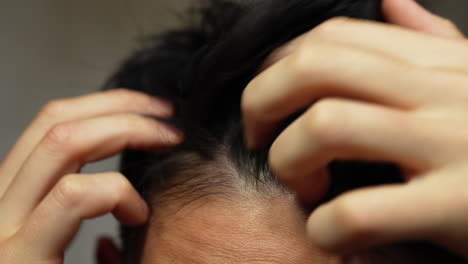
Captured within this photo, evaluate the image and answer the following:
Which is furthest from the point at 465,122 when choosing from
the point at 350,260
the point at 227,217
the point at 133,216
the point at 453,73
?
the point at 133,216

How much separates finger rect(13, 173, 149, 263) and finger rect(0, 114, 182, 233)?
3 cm

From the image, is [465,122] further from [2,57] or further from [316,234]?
[2,57]

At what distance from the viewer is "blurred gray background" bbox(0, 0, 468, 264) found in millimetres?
1272

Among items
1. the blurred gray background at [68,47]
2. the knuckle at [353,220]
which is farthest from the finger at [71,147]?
the blurred gray background at [68,47]

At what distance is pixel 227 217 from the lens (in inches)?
19.1

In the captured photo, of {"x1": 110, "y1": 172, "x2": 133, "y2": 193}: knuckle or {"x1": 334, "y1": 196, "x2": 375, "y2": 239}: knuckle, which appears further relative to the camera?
{"x1": 110, "y1": 172, "x2": 133, "y2": 193}: knuckle

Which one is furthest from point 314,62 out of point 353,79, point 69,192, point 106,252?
point 106,252

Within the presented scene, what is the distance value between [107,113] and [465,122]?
1.53 feet

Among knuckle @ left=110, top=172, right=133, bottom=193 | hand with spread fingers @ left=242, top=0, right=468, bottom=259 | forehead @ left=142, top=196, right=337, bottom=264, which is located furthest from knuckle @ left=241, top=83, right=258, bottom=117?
knuckle @ left=110, top=172, right=133, bottom=193

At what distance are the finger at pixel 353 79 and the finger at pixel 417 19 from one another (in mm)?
167

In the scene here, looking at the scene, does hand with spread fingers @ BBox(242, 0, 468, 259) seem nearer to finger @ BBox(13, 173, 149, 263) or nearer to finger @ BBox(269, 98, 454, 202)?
finger @ BBox(269, 98, 454, 202)

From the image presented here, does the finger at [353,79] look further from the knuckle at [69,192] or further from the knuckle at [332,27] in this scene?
the knuckle at [69,192]

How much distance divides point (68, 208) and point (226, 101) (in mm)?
231

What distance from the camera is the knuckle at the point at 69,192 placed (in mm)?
514
